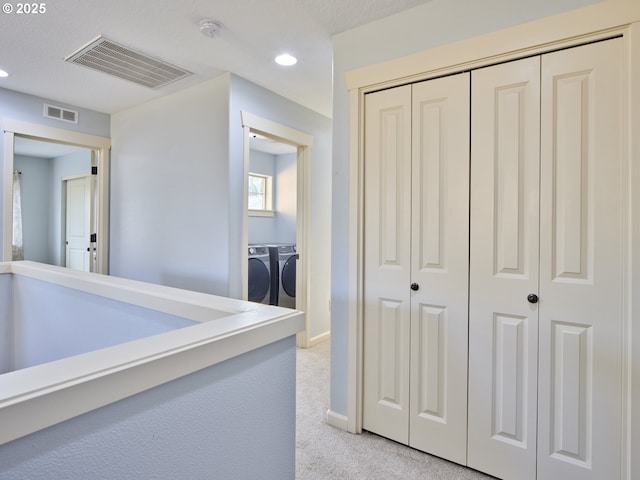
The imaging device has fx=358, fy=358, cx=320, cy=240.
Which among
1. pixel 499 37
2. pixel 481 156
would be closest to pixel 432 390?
pixel 481 156

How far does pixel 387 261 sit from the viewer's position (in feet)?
6.37

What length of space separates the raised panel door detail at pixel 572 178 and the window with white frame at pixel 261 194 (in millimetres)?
4470

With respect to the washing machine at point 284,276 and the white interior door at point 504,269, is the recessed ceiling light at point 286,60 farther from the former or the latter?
the washing machine at point 284,276

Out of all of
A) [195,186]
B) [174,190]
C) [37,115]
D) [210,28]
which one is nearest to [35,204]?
[37,115]

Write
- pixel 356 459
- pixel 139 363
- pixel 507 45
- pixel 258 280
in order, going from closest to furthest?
pixel 139 363, pixel 507 45, pixel 356 459, pixel 258 280

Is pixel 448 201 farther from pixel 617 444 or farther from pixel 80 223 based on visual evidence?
pixel 80 223

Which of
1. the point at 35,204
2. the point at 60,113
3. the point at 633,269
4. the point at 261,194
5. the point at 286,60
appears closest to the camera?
the point at 633,269

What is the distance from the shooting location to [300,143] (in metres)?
3.28

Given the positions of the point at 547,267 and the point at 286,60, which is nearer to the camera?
the point at 547,267

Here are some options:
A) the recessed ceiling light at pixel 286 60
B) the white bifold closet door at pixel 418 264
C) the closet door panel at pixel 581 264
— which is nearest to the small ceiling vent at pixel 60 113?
the recessed ceiling light at pixel 286 60

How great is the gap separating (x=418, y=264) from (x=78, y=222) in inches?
239

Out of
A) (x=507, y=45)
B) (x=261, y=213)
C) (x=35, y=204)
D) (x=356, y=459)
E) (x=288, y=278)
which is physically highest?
(x=507, y=45)

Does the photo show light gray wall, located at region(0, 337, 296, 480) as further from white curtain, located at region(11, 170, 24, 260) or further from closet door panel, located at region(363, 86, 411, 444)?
white curtain, located at region(11, 170, 24, 260)

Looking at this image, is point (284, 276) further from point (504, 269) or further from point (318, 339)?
point (504, 269)
